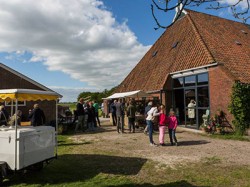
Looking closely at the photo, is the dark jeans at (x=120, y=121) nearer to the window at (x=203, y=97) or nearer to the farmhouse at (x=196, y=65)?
the farmhouse at (x=196, y=65)

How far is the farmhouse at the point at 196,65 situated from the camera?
48.3ft

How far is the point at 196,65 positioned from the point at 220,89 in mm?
2284

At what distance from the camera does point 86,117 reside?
18.1 m

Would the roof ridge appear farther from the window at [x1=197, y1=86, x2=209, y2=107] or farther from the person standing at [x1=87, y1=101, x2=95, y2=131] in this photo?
the person standing at [x1=87, y1=101, x2=95, y2=131]

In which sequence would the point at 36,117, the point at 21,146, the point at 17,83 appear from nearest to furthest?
1. the point at 21,146
2. the point at 36,117
3. the point at 17,83

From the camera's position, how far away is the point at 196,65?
52.2ft

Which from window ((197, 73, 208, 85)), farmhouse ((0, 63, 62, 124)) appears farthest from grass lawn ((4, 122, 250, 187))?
farmhouse ((0, 63, 62, 124))

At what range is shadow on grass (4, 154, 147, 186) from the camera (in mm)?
6965

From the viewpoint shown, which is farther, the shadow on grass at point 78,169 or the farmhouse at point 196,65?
the farmhouse at point 196,65

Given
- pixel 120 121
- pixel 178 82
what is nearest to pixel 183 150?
pixel 120 121

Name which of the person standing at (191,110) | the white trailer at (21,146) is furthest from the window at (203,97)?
the white trailer at (21,146)

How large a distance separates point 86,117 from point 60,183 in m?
11.5

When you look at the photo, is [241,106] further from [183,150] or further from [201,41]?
[201,41]

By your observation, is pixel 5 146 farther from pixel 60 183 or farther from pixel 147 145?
pixel 147 145
